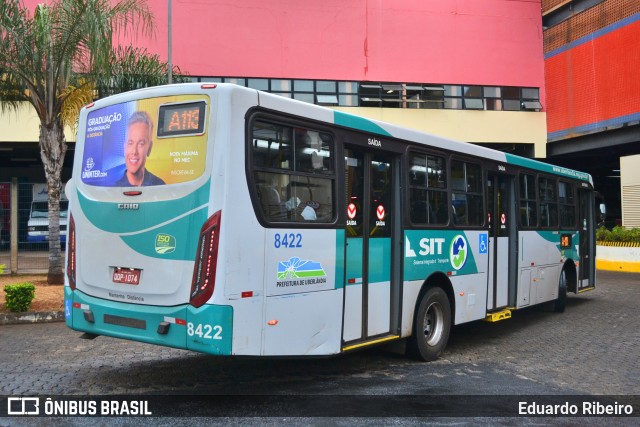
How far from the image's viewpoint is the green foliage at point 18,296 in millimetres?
10438

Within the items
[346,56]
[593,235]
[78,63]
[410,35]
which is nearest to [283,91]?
[346,56]

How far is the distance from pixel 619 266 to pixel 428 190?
695 inches

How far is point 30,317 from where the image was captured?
34.5 ft

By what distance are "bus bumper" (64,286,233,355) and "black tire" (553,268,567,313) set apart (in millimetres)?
9003

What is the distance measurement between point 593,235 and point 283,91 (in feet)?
51.8

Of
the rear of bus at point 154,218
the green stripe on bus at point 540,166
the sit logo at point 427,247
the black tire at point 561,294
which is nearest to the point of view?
the rear of bus at point 154,218

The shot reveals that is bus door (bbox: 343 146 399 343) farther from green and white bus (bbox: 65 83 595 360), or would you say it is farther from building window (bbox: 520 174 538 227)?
building window (bbox: 520 174 538 227)

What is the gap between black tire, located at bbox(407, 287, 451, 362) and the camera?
766 centimetres

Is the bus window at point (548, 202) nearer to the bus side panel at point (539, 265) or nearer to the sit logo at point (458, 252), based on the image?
the bus side panel at point (539, 265)

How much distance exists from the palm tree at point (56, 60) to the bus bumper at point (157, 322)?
719 cm

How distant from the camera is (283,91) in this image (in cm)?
2656

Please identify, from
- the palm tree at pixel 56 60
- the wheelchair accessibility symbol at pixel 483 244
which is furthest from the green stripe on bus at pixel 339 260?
the palm tree at pixel 56 60

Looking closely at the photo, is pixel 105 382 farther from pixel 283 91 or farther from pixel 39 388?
pixel 283 91

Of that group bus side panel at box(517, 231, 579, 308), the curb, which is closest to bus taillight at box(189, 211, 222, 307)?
the curb
